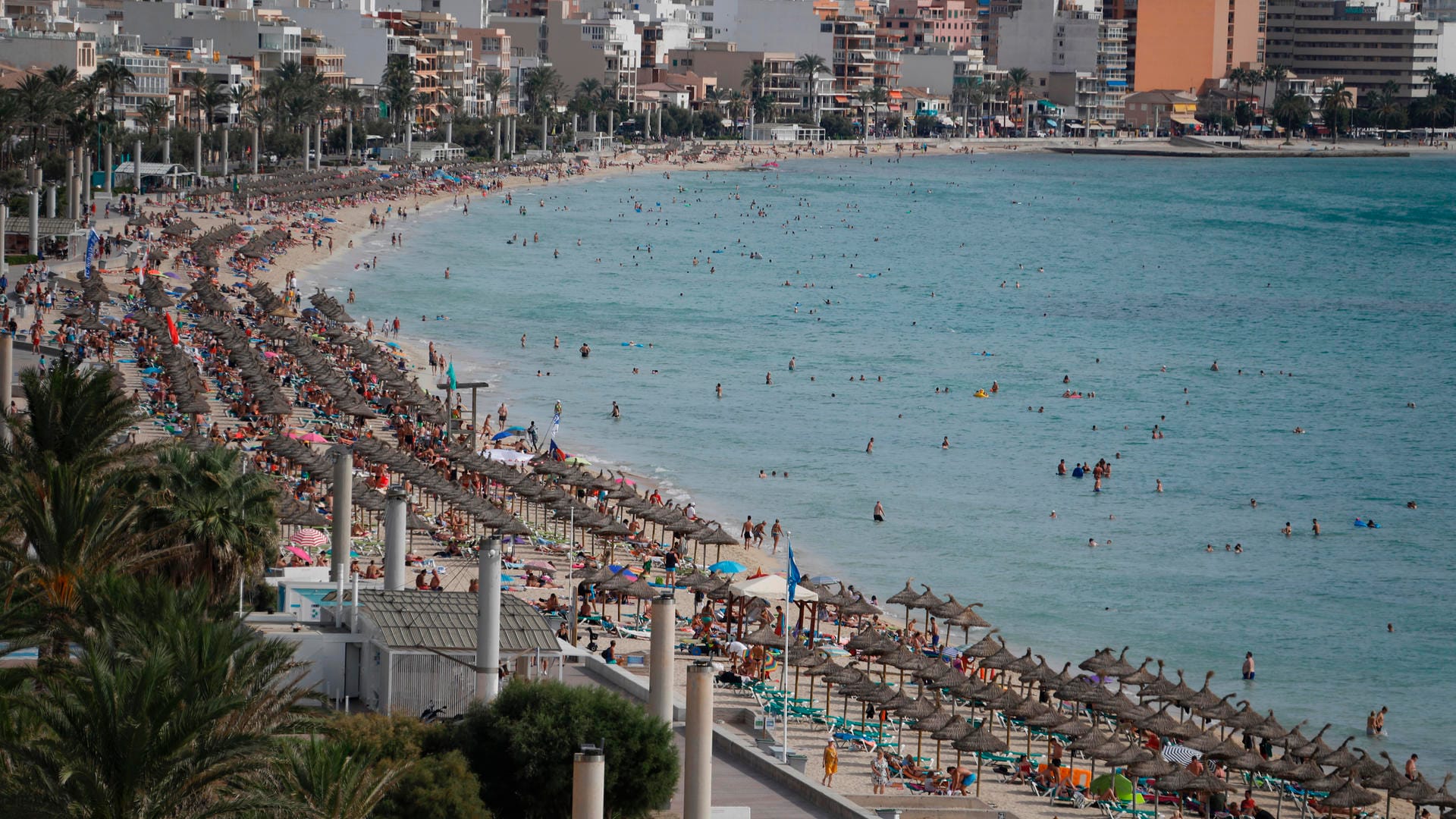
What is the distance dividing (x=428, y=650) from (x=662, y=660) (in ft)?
9.03

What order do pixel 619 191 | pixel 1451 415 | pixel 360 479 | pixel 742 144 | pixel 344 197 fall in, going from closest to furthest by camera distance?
pixel 360 479
pixel 1451 415
pixel 344 197
pixel 619 191
pixel 742 144

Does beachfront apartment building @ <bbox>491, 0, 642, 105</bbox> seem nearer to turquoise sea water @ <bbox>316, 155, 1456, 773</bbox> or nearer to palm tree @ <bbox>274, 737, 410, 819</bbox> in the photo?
turquoise sea water @ <bbox>316, 155, 1456, 773</bbox>

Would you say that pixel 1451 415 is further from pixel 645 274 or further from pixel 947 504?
pixel 645 274

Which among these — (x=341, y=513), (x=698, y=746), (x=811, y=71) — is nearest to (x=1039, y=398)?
(x=341, y=513)

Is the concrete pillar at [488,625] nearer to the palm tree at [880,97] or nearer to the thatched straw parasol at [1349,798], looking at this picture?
the thatched straw parasol at [1349,798]

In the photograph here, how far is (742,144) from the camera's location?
171 m

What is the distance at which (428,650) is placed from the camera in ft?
63.0

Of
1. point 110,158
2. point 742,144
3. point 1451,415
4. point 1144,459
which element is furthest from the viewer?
point 742,144

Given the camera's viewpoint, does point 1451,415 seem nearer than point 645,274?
Yes

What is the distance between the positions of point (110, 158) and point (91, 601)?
2818 inches

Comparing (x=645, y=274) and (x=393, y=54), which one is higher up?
(x=393, y=54)

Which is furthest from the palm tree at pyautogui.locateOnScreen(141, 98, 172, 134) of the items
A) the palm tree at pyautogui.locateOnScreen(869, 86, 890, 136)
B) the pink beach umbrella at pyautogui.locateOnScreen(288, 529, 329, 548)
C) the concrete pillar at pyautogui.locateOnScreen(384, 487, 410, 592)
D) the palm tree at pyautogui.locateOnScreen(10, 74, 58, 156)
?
the palm tree at pyautogui.locateOnScreen(869, 86, 890, 136)

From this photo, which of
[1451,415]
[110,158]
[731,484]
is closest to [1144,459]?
[731,484]

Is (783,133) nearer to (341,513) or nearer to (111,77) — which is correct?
(111,77)
